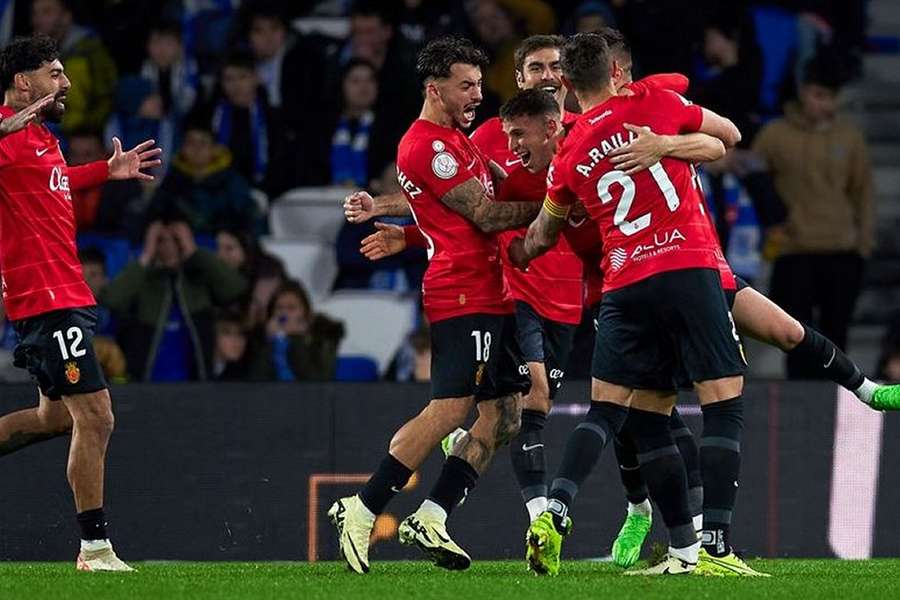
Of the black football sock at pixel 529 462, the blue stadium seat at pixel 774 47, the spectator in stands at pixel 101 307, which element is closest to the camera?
the black football sock at pixel 529 462

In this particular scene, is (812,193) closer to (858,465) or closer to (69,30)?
(858,465)

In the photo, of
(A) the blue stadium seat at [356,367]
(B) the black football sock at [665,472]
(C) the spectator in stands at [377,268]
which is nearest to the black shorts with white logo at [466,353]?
(B) the black football sock at [665,472]

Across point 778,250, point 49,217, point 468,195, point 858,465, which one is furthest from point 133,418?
point 778,250

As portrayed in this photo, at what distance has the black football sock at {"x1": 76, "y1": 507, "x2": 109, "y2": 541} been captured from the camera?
28.3ft

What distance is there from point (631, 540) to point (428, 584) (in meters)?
1.84

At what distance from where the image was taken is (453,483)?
28.7 ft

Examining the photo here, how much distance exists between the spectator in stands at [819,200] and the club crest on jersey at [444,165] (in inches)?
221

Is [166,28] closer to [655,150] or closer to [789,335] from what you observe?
[789,335]

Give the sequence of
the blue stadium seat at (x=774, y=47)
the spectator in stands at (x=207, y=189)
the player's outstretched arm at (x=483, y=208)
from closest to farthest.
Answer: the player's outstretched arm at (x=483, y=208)
the spectator in stands at (x=207, y=189)
the blue stadium seat at (x=774, y=47)

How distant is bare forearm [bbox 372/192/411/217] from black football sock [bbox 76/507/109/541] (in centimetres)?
186

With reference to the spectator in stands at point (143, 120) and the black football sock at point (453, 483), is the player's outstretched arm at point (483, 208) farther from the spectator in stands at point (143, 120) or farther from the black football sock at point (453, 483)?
the spectator in stands at point (143, 120)

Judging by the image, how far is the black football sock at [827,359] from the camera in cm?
924

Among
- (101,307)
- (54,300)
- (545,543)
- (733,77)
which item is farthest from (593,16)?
(545,543)

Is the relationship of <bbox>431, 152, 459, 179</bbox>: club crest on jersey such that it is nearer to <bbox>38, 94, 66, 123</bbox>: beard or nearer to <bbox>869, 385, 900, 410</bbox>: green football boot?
<bbox>38, 94, 66, 123</bbox>: beard
